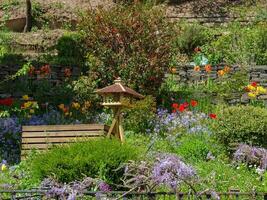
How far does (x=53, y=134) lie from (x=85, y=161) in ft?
6.87

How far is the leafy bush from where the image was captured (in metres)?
11.8

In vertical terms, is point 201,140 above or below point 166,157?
below

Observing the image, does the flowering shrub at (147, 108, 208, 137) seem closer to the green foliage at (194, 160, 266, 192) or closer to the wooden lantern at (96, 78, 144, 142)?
the wooden lantern at (96, 78, 144, 142)

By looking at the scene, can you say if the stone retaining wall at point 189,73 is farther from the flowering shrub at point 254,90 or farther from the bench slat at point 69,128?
the bench slat at point 69,128

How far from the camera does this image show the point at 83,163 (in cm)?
694

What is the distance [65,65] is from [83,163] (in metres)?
6.36

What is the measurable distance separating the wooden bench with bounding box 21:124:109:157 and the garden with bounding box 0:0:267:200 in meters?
0.18

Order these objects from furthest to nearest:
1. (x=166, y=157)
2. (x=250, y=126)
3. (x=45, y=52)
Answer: (x=45, y=52) → (x=250, y=126) → (x=166, y=157)

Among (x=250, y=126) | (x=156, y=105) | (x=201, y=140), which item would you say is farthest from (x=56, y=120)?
(x=250, y=126)

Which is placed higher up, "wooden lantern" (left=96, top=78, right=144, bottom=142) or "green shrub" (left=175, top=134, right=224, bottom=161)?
"wooden lantern" (left=96, top=78, right=144, bottom=142)

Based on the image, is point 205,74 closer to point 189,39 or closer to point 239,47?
point 239,47

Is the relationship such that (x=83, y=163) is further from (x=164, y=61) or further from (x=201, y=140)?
(x=164, y=61)

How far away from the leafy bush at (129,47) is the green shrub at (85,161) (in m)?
4.60

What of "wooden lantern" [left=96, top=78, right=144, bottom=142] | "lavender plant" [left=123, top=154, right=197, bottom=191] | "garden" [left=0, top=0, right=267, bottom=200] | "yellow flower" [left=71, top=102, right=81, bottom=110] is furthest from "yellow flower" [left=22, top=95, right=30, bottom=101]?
"lavender plant" [left=123, top=154, right=197, bottom=191]
